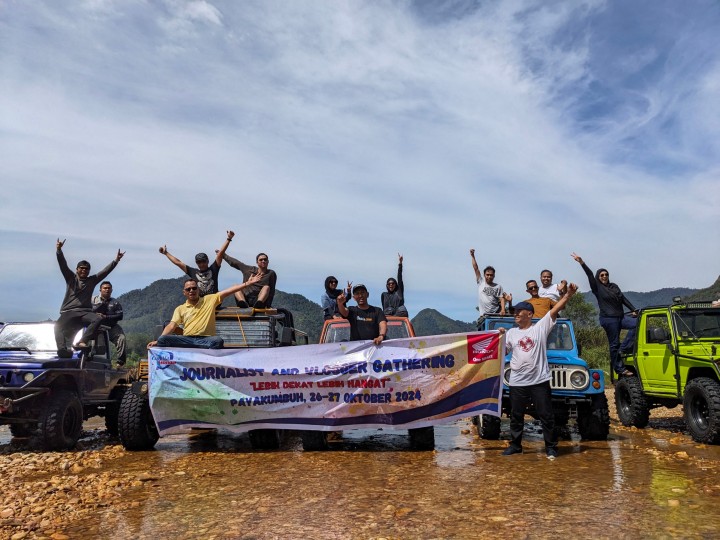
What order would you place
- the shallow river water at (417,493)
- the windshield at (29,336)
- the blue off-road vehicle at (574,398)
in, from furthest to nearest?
the windshield at (29,336) → the blue off-road vehicle at (574,398) → the shallow river water at (417,493)

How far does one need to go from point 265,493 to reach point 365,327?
3069mm

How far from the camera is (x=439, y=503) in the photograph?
17.9ft

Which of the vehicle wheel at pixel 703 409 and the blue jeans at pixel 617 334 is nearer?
the vehicle wheel at pixel 703 409

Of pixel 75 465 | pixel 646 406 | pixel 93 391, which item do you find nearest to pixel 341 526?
pixel 75 465

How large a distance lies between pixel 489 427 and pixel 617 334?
169 inches

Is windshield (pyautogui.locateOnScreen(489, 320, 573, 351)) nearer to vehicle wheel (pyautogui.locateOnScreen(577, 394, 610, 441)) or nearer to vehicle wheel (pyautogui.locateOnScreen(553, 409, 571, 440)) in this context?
vehicle wheel (pyautogui.locateOnScreen(577, 394, 610, 441))

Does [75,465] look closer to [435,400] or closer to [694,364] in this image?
[435,400]

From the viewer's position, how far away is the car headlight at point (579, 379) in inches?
356

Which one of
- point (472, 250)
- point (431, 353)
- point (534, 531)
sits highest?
point (472, 250)

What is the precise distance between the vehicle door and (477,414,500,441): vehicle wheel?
3.07 meters

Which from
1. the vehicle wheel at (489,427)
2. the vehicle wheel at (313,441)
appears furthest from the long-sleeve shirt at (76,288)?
the vehicle wheel at (489,427)

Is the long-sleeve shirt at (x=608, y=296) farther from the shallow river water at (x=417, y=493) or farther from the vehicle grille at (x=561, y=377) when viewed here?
the shallow river water at (x=417, y=493)

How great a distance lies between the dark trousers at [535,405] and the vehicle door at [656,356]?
3.36m

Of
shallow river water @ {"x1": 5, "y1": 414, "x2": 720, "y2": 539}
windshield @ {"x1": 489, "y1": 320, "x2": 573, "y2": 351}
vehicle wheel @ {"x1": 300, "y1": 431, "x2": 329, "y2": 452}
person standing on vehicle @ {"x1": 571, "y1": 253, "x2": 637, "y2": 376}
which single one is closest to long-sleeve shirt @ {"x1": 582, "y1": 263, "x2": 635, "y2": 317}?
person standing on vehicle @ {"x1": 571, "y1": 253, "x2": 637, "y2": 376}
